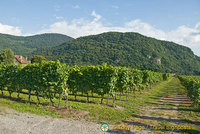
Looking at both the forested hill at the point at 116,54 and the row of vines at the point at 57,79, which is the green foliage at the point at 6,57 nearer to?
the row of vines at the point at 57,79

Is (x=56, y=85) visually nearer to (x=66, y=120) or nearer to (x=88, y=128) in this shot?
(x=66, y=120)

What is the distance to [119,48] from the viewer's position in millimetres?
174375

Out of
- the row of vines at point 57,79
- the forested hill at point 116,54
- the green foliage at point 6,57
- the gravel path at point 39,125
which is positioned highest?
the forested hill at point 116,54

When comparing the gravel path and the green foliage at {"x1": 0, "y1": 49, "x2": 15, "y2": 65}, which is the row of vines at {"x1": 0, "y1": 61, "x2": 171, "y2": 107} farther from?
the green foliage at {"x1": 0, "y1": 49, "x2": 15, "y2": 65}

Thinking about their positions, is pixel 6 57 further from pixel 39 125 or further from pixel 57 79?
pixel 39 125

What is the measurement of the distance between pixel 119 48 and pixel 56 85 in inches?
6535

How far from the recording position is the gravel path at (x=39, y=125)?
309 inches

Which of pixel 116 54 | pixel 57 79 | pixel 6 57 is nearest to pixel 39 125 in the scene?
pixel 57 79

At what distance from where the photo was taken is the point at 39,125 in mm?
8562

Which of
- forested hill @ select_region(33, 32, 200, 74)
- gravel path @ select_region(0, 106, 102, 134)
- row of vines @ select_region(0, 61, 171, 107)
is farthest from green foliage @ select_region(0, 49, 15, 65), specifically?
forested hill @ select_region(33, 32, 200, 74)

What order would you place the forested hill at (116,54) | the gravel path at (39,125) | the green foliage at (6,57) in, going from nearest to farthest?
the gravel path at (39,125) → the green foliage at (6,57) → the forested hill at (116,54)

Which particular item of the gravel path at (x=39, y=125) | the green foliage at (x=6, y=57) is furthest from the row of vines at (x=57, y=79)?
the green foliage at (x=6, y=57)

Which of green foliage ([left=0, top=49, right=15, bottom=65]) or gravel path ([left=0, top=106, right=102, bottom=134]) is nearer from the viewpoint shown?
gravel path ([left=0, top=106, right=102, bottom=134])

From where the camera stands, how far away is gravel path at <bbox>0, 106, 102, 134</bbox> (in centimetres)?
784
